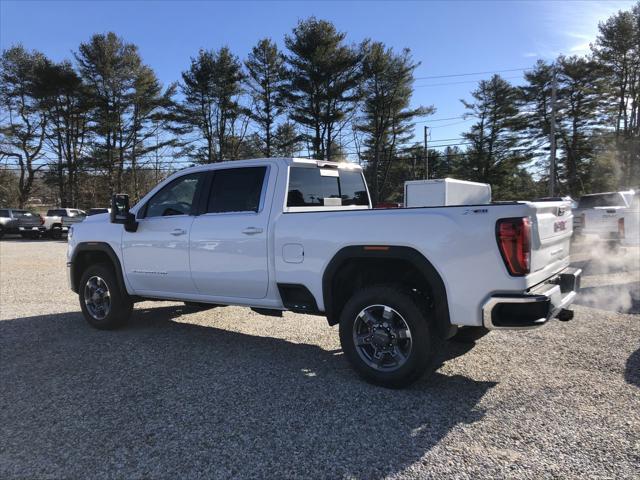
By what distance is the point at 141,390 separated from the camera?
4.07 metres

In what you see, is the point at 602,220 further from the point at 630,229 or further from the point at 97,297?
the point at 97,297

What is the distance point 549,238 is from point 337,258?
1712 mm

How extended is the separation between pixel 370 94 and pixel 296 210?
3406 cm

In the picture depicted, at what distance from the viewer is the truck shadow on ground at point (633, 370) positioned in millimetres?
4186

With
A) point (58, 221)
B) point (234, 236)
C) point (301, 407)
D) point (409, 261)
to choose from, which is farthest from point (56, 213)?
point (409, 261)

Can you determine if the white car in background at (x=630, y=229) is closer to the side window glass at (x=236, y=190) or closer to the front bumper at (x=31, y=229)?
the side window glass at (x=236, y=190)

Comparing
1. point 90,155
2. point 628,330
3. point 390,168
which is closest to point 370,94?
point 390,168

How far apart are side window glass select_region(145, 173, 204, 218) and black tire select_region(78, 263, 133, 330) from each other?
1.00 meters

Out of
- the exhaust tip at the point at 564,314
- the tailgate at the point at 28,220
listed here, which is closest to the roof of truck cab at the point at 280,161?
the exhaust tip at the point at 564,314

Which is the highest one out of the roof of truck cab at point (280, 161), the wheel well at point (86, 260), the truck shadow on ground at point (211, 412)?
the roof of truck cab at point (280, 161)

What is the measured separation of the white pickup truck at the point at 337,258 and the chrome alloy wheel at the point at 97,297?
16 mm

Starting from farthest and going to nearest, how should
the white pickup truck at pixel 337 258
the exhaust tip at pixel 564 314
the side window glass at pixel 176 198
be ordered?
the side window glass at pixel 176 198 < the exhaust tip at pixel 564 314 < the white pickup truck at pixel 337 258

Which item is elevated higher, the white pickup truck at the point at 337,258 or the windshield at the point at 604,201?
the windshield at the point at 604,201

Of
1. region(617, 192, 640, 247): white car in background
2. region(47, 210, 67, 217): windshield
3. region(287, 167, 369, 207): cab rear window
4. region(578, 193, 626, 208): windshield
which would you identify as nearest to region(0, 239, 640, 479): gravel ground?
region(287, 167, 369, 207): cab rear window
